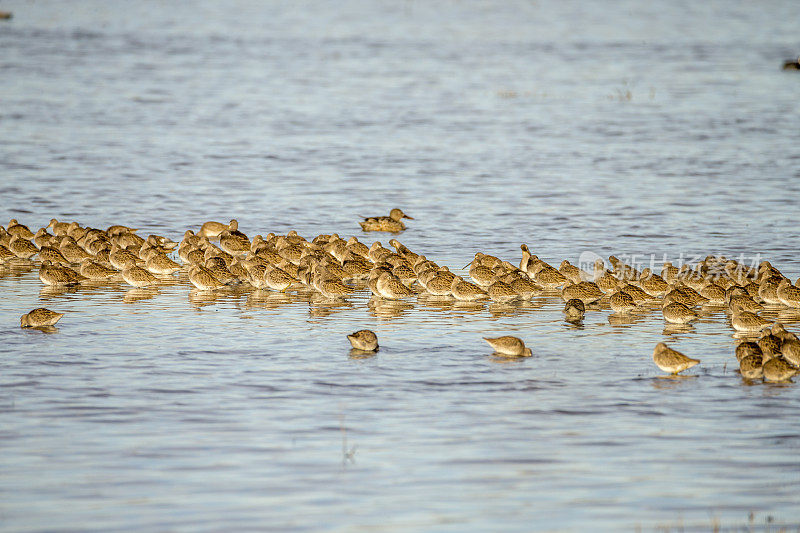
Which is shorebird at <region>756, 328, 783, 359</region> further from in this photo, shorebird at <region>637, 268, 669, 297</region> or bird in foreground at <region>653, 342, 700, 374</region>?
shorebird at <region>637, 268, 669, 297</region>

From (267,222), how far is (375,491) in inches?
585

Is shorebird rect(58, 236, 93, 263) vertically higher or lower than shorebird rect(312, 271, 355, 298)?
higher

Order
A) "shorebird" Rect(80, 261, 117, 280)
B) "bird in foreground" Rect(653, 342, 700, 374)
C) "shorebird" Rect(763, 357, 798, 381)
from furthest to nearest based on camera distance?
"shorebird" Rect(80, 261, 117, 280), "bird in foreground" Rect(653, 342, 700, 374), "shorebird" Rect(763, 357, 798, 381)

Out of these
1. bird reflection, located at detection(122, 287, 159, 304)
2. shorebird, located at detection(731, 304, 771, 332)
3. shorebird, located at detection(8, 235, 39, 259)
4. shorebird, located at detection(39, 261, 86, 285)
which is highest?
shorebird, located at detection(8, 235, 39, 259)

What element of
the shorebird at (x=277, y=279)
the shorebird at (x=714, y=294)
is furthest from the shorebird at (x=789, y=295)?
the shorebird at (x=277, y=279)

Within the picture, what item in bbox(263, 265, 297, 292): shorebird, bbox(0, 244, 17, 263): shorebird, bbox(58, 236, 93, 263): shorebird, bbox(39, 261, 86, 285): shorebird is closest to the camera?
bbox(263, 265, 297, 292): shorebird

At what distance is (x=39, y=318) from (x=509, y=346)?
574cm

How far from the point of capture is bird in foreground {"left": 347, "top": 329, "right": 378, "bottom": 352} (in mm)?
13320

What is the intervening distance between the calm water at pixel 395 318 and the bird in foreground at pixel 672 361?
211 millimetres

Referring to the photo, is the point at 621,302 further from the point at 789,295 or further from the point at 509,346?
the point at 509,346

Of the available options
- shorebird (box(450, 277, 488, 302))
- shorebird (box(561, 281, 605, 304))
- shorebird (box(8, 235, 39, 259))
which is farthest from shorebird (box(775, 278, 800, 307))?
shorebird (box(8, 235, 39, 259))

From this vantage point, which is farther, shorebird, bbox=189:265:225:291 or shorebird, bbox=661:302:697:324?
shorebird, bbox=189:265:225:291

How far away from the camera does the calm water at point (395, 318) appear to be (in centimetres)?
949

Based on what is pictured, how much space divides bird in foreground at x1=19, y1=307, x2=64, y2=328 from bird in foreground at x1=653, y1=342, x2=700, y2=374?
282 inches
